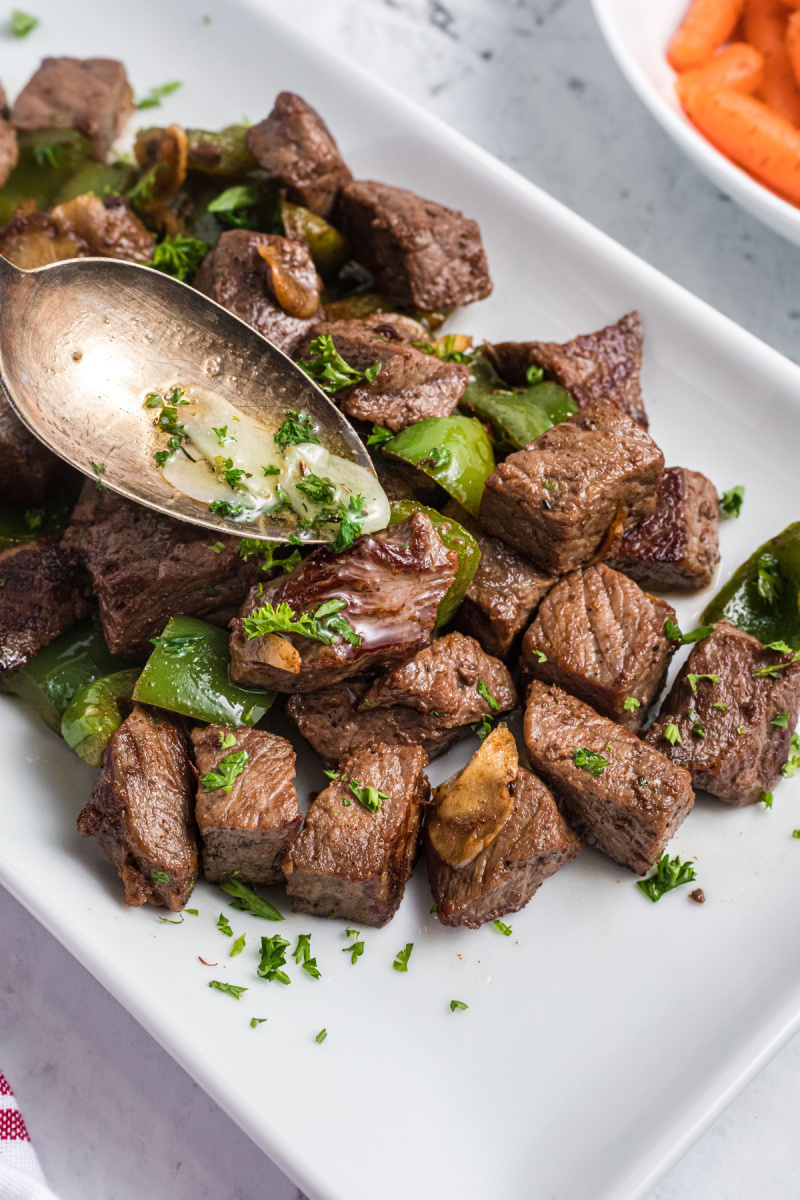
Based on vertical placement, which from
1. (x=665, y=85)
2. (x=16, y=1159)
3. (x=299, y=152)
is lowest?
(x=16, y=1159)

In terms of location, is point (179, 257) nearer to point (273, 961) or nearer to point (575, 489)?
point (575, 489)

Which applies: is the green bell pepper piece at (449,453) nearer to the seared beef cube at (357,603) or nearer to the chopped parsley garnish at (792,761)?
the seared beef cube at (357,603)

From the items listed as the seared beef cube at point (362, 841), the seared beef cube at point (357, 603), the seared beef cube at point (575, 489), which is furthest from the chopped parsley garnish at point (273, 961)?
the seared beef cube at point (575, 489)

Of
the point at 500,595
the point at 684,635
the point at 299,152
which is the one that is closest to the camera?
the point at 500,595

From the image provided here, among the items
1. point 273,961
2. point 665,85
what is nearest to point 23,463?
point 273,961

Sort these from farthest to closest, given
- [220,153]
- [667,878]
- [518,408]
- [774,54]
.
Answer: [774,54]
[220,153]
[518,408]
[667,878]

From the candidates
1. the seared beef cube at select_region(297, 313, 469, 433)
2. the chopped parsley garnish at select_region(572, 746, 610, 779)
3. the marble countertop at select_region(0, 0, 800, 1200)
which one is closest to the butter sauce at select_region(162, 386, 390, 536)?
the seared beef cube at select_region(297, 313, 469, 433)

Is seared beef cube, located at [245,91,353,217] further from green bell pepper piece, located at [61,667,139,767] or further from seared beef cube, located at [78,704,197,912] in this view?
seared beef cube, located at [78,704,197,912]
